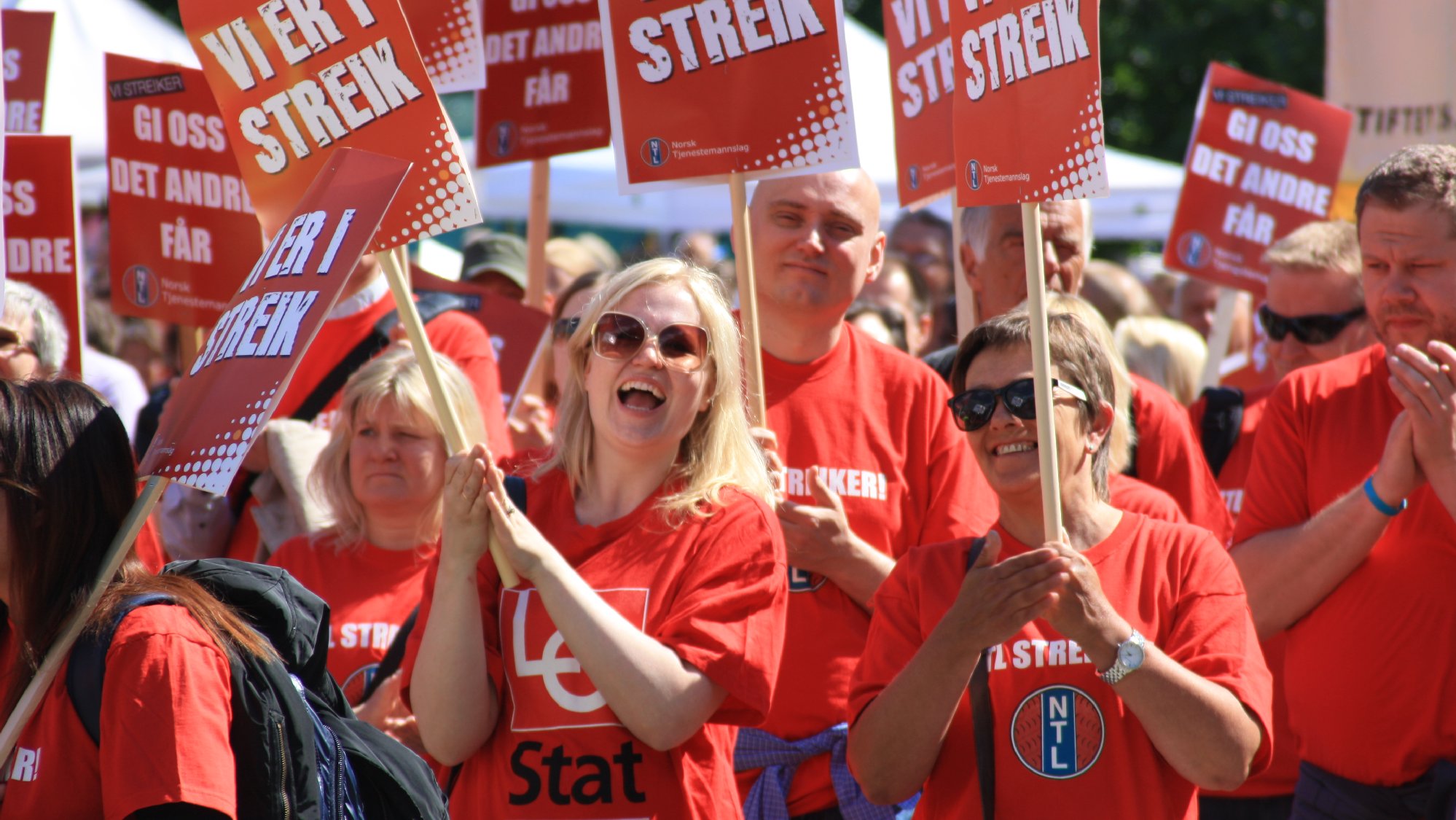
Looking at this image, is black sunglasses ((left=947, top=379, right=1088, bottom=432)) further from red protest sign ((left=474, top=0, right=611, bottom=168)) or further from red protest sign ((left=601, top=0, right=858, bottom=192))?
→ red protest sign ((left=474, top=0, right=611, bottom=168))

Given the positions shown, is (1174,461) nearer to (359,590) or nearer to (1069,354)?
(1069,354)

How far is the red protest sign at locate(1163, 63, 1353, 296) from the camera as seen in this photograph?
601cm

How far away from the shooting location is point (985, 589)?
2.65 m

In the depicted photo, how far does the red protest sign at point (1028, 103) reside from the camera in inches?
112

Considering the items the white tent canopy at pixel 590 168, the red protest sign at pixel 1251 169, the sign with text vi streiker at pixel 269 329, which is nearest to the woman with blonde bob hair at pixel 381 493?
the sign with text vi streiker at pixel 269 329

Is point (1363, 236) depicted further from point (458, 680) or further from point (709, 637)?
point (458, 680)

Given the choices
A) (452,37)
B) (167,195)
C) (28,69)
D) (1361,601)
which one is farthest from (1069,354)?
(28,69)

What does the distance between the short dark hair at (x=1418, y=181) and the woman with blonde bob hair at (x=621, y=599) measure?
1451 millimetres

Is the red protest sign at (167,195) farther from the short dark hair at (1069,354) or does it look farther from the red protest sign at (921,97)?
the short dark hair at (1069,354)

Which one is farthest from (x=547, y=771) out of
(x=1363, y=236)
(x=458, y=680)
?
(x=1363, y=236)

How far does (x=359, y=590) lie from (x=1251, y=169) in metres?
3.92

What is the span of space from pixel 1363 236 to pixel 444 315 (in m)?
2.54

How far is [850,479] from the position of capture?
12.0ft

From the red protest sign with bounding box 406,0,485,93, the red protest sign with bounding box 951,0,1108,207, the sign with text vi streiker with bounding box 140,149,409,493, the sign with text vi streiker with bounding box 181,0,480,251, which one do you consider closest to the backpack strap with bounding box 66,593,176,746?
the sign with text vi streiker with bounding box 140,149,409,493
